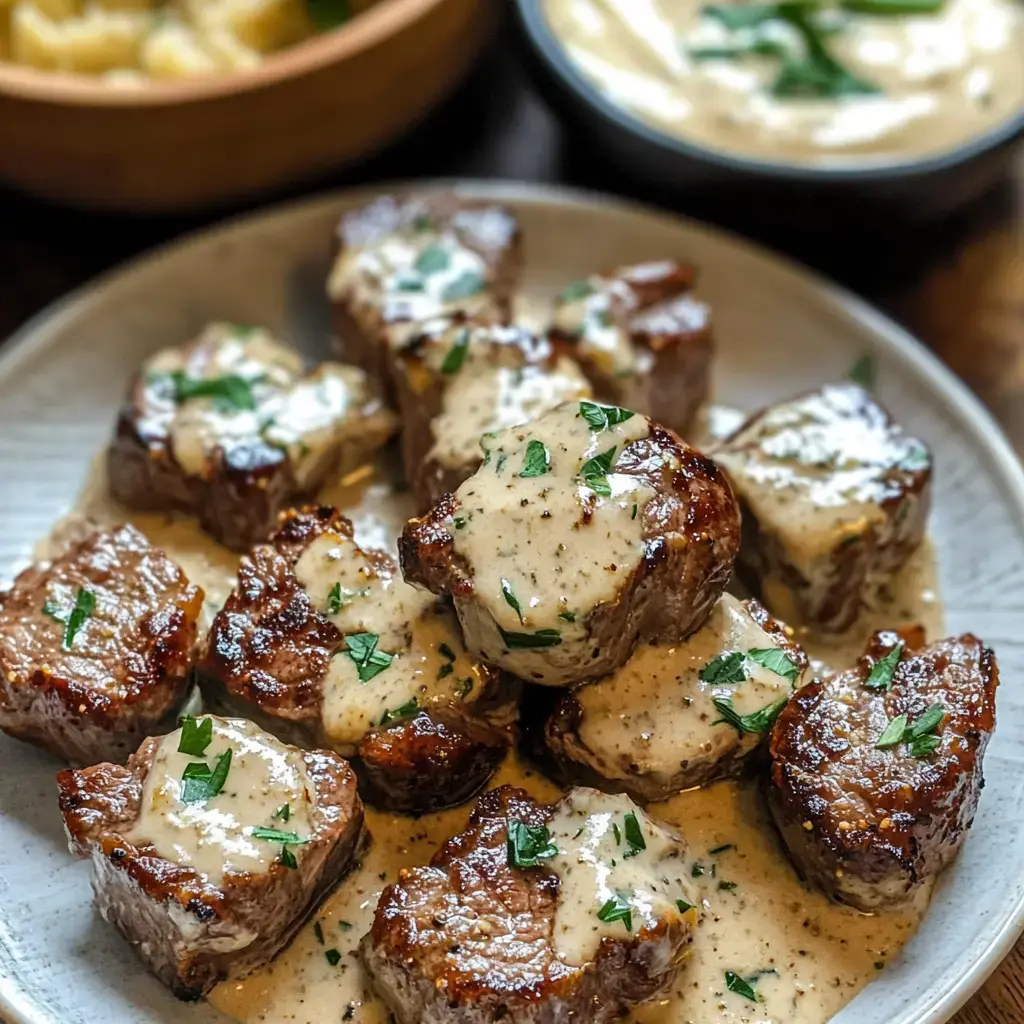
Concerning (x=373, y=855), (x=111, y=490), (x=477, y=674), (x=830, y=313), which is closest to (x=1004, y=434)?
(x=830, y=313)

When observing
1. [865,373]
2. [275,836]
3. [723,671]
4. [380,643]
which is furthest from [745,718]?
[865,373]

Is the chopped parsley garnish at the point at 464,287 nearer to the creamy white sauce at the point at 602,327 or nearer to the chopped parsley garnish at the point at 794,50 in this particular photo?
the creamy white sauce at the point at 602,327

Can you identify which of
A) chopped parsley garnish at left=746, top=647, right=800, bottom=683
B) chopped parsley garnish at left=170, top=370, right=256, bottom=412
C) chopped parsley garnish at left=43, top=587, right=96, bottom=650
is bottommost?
chopped parsley garnish at left=43, top=587, right=96, bottom=650

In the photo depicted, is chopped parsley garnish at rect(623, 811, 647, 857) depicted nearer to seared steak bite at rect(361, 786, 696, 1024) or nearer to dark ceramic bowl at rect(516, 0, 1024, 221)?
seared steak bite at rect(361, 786, 696, 1024)

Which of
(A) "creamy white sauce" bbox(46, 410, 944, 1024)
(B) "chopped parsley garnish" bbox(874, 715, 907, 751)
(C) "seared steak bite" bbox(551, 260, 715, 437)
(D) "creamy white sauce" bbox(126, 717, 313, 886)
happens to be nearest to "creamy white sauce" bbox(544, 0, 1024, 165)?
(C) "seared steak bite" bbox(551, 260, 715, 437)

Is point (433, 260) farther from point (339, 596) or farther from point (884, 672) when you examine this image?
point (884, 672)

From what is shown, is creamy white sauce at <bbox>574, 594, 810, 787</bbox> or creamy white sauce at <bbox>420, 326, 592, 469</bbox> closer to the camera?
creamy white sauce at <bbox>574, 594, 810, 787</bbox>
